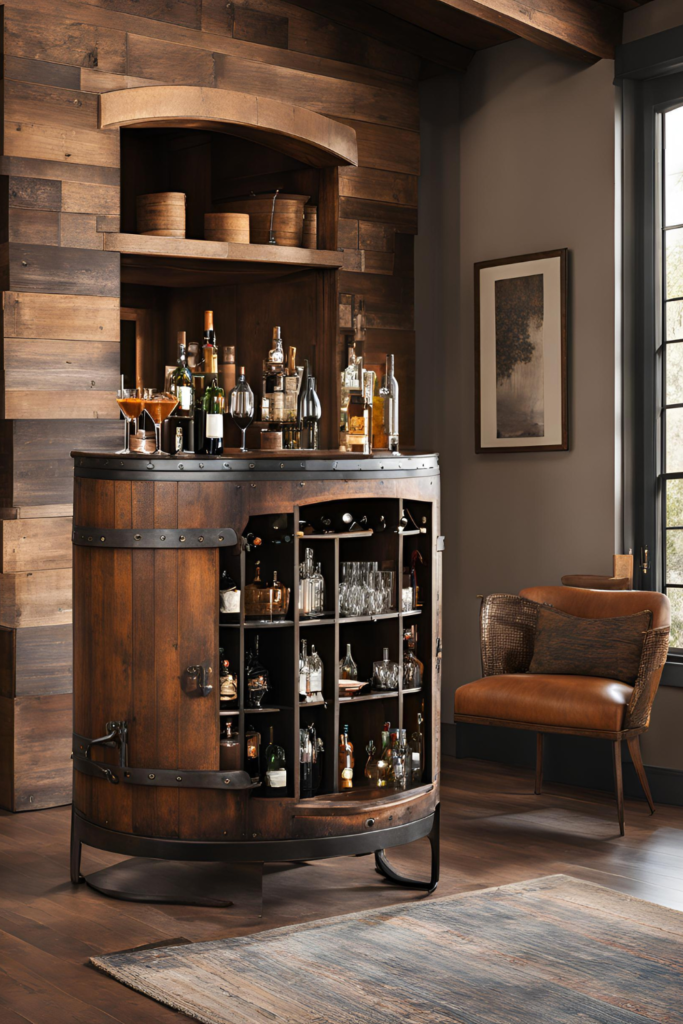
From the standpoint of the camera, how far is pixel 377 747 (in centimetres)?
405

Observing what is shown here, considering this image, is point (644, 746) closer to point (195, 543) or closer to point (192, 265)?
point (195, 543)

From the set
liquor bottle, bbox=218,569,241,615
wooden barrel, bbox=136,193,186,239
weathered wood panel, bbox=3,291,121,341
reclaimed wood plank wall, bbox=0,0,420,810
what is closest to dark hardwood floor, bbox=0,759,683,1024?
reclaimed wood plank wall, bbox=0,0,420,810

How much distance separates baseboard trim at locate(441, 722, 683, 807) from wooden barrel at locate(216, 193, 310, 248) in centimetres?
251

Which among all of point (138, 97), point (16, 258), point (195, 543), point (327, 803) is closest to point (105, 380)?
point (16, 258)

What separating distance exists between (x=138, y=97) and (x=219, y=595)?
2495 mm

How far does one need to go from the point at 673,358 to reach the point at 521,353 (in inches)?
30.6

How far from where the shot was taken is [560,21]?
5.15 meters

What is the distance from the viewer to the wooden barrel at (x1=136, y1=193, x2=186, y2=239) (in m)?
5.44

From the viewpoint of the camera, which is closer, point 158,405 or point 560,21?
point 158,405

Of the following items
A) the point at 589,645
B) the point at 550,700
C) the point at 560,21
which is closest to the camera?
the point at 550,700

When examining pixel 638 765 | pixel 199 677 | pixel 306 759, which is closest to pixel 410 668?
pixel 306 759

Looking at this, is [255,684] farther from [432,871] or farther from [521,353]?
[521,353]

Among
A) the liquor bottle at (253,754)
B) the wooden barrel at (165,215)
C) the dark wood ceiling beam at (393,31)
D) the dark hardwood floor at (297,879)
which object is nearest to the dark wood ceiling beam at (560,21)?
the dark wood ceiling beam at (393,31)

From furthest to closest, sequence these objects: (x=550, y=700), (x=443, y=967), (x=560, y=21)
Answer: (x=560, y=21), (x=550, y=700), (x=443, y=967)
